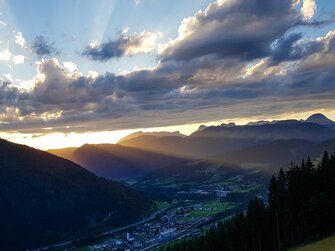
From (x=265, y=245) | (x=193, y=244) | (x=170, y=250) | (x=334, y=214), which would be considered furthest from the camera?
(x=170, y=250)

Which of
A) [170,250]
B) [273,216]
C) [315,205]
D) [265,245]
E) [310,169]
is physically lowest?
[170,250]

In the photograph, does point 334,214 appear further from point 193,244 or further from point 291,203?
point 193,244

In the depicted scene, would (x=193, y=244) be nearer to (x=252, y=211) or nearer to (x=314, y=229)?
(x=252, y=211)

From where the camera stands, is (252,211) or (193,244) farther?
(193,244)

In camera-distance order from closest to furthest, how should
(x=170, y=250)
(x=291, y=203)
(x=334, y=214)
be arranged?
(x=334, y=214), (x=291, y=203), (x=170, y=250)

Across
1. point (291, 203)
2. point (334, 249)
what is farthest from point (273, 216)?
point (334, 249)

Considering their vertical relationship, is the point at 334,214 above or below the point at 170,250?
above

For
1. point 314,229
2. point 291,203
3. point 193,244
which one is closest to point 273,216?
point 291,203
